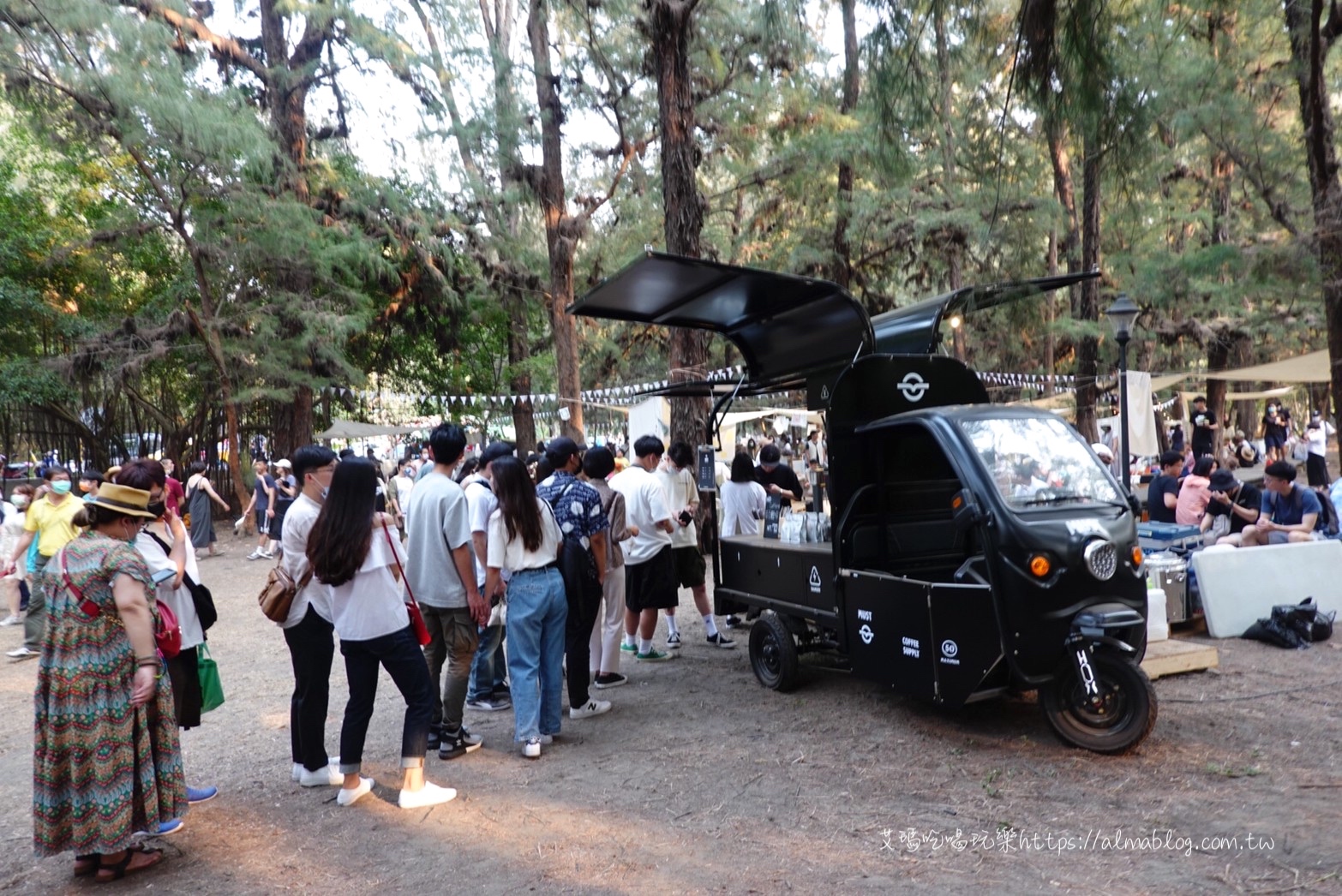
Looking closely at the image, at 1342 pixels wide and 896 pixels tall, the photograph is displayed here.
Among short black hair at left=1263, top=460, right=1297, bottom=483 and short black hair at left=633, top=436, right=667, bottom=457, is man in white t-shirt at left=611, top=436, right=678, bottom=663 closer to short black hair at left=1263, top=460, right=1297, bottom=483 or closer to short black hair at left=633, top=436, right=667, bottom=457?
short black hair at left=633, top=436, right=667, bottom=457

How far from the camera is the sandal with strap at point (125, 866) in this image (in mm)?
3900

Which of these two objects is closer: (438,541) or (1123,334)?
(438,541)

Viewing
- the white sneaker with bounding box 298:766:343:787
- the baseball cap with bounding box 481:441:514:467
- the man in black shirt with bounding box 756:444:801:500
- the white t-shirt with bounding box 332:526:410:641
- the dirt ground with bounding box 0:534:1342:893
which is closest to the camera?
the dirt ground with bounding box 0:534:1342:893

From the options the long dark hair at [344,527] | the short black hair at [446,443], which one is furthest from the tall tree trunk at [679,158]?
the long dark hair at [344,527]

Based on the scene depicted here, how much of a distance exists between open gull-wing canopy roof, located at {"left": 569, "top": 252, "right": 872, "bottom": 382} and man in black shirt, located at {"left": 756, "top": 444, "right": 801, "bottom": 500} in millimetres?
2860

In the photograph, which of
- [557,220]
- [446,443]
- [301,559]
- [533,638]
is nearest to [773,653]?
[533,638]

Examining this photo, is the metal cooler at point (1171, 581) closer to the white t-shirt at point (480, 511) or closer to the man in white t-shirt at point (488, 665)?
the man in white t-shirt at point (488, 665)

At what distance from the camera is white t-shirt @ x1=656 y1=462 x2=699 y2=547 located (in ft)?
25.0

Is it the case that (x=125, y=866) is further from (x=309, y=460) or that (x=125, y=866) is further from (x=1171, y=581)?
(x=1171, y=581)

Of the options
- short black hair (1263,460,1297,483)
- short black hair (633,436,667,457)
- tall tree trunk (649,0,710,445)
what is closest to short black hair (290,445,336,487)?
short black hair (633,436,667,457)

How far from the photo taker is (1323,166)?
33.6 ft

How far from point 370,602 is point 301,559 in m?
0.55

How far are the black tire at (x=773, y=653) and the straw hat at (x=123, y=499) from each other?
13.4 feet

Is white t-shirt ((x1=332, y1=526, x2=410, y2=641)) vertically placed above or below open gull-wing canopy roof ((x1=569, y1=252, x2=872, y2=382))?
below
